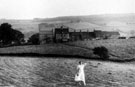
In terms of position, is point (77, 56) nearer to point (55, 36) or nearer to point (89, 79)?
point (55, 36)

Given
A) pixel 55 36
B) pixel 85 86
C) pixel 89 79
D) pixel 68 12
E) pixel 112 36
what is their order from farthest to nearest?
pixel 112 36, pixel 55 36, pixel 68 12, pixel 89 79, pixel 85 86

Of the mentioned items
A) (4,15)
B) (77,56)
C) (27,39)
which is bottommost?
(77,56)

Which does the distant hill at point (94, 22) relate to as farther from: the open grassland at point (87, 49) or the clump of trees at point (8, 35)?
the open grassland at point (87, 49)

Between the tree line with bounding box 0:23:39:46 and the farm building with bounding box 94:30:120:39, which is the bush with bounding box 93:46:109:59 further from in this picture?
the tree line with bounding box 0:23:39:46

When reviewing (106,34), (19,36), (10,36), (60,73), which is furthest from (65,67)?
(10,36)

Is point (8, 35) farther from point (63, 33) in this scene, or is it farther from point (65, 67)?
point (65, 67)

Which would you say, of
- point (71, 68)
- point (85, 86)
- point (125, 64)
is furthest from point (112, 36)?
point (85, 86)

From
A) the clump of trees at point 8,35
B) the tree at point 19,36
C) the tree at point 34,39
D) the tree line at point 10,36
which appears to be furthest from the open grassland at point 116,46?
the clump of trees at point 8,35

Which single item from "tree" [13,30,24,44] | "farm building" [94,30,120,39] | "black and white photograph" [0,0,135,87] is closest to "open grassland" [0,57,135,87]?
"black and white photograph" [0,0,135,87]
